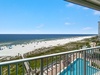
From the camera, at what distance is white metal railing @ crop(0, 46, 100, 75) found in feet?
7.27

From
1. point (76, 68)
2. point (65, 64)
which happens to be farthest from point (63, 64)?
point (76, 68)

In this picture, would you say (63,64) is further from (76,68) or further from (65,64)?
(76,68)

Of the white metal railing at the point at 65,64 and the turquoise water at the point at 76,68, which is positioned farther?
the turquoise water at the point at 76,68

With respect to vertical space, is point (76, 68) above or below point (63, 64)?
below

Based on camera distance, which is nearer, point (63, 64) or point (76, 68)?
point (63, 64)

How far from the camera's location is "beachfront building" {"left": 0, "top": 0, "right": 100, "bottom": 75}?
212cm

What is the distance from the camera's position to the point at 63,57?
2719 millimetres

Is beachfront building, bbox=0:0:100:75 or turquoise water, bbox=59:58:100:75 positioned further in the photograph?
turquoise water, bbox=59:58:100:75

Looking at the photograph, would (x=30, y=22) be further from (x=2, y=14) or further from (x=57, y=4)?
(x=57, y=4)

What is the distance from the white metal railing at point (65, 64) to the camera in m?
2.21

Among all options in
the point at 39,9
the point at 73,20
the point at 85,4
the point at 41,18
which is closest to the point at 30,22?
the point at 41,18

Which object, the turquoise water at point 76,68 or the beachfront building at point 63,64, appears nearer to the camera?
the beachfront building at point 63,64

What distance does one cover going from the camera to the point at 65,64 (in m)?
2.90

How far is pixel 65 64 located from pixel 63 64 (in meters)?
0.05
